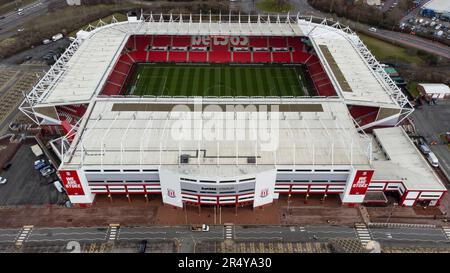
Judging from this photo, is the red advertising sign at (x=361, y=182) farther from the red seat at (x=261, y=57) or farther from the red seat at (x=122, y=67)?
the red seat at (x=122, y=67)

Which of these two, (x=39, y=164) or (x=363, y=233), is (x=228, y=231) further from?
(x=39, y=164)

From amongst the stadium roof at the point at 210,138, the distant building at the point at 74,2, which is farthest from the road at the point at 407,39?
the distant building at the point at 74,2

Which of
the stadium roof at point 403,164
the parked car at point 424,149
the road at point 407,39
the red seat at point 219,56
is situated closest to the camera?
the stadium roof at point 403,164

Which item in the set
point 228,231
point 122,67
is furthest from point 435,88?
point 122,67

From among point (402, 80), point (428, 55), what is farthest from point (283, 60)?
point (428, 55)

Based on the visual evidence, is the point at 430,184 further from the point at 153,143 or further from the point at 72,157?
the point at 72,157
